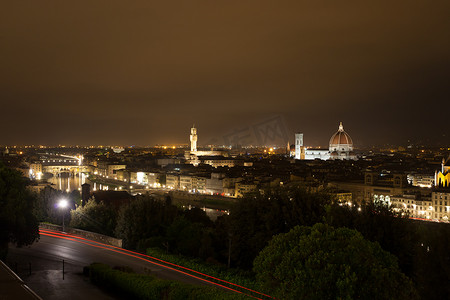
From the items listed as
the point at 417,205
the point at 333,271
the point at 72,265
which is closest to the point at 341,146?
the point at 417,205

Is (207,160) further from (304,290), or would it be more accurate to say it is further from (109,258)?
(304,290)

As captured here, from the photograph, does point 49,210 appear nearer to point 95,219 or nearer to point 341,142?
point 95,219

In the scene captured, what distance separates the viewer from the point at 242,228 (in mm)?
10375

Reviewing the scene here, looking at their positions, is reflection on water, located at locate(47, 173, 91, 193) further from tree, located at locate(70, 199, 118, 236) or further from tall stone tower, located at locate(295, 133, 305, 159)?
tall stone tower, located at locate(295, 133, 305, 159)

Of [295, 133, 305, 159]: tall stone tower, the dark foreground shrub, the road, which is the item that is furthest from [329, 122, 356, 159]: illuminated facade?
the dark foreground shrub

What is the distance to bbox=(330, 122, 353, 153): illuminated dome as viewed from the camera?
76.5 m

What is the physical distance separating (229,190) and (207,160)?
111 feet

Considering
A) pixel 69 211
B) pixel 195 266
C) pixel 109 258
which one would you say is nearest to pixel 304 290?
pixel 195 266

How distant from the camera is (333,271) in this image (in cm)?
439

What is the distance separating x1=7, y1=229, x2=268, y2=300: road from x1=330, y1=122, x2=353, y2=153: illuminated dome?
7079 cm

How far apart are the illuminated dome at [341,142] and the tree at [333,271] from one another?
73925 mm

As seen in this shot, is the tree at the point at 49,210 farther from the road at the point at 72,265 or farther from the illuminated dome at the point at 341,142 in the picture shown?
the illuminated dome at the point at 341,142

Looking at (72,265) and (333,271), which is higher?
(333,271)

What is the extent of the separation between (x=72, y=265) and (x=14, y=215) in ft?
5.75
